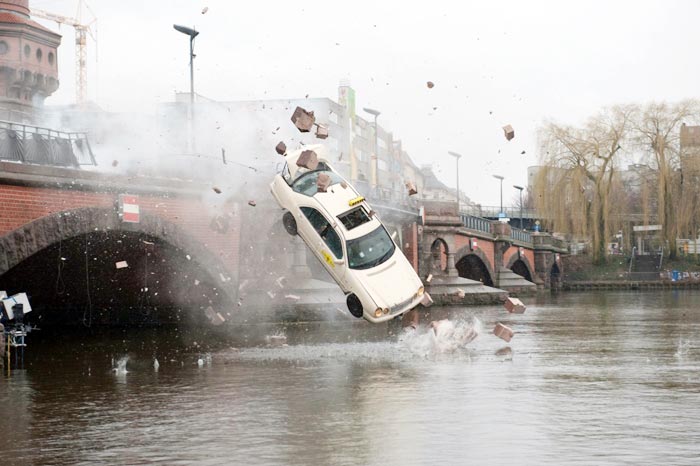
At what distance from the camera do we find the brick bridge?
96.5 feet

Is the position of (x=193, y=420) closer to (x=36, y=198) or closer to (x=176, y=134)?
(x=36, y=198)

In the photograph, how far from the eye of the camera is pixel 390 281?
30906mm

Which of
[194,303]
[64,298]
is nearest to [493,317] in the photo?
[194,303]

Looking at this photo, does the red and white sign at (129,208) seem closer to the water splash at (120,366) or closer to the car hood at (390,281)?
the water splash at (120,366)

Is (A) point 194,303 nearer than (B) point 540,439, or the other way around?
(B) point 540,439

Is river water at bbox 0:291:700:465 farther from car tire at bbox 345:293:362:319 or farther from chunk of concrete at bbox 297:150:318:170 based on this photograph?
chunk of concrete at bbox 297:150:318:170

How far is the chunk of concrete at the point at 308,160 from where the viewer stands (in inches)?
1153

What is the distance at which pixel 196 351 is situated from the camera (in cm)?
2986

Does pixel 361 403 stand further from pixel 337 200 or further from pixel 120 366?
pixel 337 200

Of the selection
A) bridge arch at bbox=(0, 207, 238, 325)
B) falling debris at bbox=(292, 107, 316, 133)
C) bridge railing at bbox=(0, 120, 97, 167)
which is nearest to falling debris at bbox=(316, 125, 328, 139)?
falling debris at bbox=(292, 107, 316, 133)

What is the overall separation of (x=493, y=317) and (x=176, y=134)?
1992cm

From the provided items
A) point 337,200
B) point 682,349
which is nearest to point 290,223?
point 337,200

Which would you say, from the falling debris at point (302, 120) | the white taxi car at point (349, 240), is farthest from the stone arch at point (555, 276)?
the falling debris at point (302, 120)

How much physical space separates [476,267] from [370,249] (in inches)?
2079
